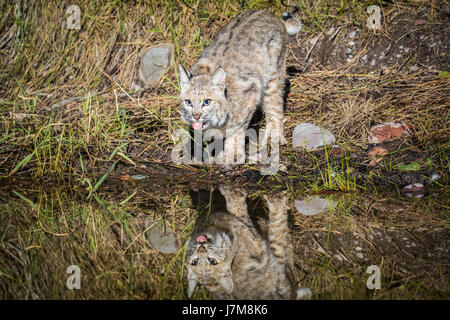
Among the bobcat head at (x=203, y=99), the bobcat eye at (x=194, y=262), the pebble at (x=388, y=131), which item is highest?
the bobcat head at (x=203, y=99)

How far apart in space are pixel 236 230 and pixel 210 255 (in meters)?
0.33

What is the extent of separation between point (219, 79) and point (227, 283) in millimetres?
2241

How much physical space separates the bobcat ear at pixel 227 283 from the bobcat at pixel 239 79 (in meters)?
2.04

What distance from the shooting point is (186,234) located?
2600 millimetres

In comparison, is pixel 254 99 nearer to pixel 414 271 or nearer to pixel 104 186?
pixel 104 186

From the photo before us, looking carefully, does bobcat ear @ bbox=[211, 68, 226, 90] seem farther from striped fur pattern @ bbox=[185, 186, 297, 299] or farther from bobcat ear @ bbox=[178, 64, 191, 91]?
striped fur pattern @ bbox=[185, 186, 297, 299]

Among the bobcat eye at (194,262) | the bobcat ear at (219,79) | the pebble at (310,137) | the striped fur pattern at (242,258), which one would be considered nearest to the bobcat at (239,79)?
the bobcat ear at (219,79)

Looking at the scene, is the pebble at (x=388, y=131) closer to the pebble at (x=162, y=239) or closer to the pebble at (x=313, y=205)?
the pebble at (x=313, y=205)

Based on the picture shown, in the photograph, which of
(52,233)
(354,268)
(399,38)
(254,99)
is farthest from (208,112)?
(399,38)

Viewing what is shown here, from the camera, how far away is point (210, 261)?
93.5 inches

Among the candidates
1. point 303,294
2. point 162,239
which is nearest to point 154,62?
point 162,239

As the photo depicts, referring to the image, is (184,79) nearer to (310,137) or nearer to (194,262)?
(310,137)

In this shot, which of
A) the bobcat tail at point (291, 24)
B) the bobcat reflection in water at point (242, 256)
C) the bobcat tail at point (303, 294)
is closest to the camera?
the bobcat tail at point (303, 294)

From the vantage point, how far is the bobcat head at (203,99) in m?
4.00
